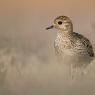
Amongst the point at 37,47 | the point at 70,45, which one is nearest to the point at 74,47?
the point at 70,45

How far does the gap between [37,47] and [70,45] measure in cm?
26

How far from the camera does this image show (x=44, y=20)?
10.3ft

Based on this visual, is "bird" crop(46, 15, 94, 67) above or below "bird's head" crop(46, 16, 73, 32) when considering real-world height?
below

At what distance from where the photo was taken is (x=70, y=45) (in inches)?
114

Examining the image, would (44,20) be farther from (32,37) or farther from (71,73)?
(71,73)

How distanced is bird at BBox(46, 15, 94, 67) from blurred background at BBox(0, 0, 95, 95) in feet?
0.20

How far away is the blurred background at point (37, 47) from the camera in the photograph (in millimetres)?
2975

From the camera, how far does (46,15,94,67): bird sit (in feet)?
9.55

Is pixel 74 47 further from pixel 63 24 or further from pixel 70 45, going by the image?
pixel 63 24

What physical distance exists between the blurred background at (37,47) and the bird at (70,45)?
0.20 ft

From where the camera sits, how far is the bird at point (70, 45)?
2910mm

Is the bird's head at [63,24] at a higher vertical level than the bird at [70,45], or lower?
higher

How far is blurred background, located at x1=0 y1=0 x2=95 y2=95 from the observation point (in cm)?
297

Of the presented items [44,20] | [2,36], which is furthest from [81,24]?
[2,36]
